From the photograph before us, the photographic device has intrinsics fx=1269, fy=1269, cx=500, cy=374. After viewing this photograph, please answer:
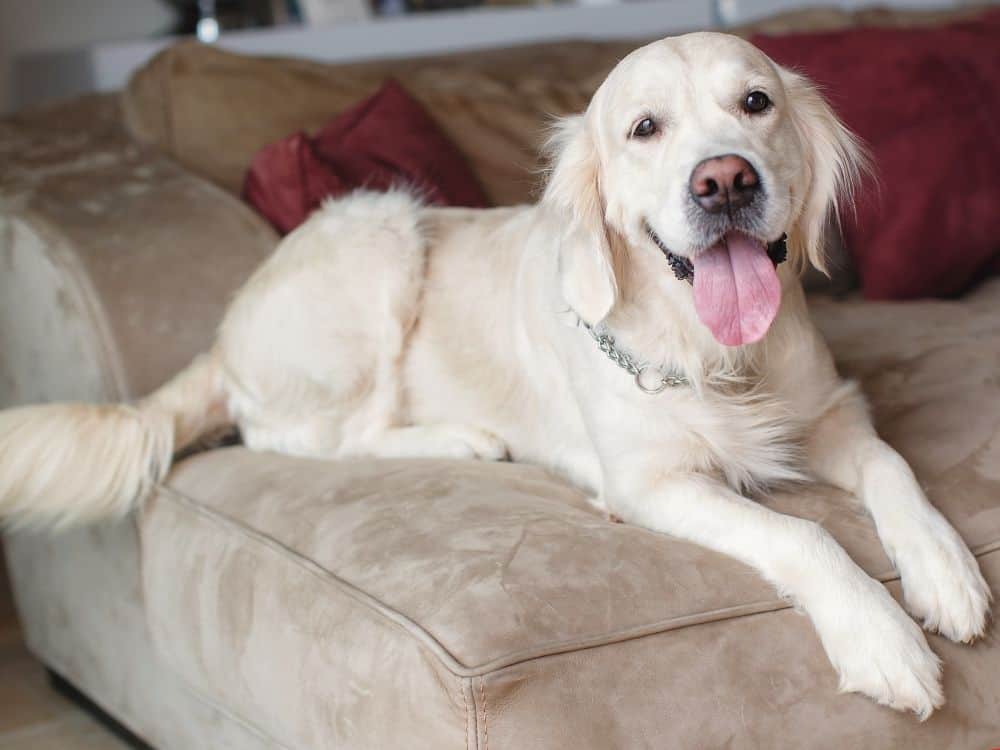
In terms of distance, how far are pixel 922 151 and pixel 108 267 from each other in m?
1.65

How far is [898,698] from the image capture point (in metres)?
1.35

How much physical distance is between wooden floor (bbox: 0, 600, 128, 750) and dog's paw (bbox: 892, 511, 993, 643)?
4.97ft

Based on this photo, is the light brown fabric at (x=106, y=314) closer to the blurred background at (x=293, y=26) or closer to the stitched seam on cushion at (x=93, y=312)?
the stitched seam on cushion at (x=93, y=312)

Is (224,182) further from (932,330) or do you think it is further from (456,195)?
(932,330)

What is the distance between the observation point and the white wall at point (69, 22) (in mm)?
4113

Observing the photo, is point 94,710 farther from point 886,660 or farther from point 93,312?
point 886,660

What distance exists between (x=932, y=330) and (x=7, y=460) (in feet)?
5.16

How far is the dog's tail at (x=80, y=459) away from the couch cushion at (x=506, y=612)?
96 mm

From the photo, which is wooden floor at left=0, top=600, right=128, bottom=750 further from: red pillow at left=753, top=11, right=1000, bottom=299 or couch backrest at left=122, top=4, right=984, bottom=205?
red pillow at left=753, top=11, right=1000, bottom=299

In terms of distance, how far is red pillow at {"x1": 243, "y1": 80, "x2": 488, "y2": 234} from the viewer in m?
2.41

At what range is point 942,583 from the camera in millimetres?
1444

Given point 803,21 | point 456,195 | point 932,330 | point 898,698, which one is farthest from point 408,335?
point 803,21

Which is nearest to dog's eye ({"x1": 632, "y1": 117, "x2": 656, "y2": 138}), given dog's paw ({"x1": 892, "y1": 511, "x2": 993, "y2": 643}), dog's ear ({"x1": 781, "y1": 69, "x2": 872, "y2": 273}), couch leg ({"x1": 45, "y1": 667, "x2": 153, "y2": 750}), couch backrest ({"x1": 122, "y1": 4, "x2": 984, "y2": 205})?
dog's ear ({"x1": 781, "y1": 69, "x2": 872, "y2": 273})

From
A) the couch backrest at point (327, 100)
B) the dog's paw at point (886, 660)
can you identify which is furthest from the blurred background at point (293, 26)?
the dog's paw at point (886, 660)
